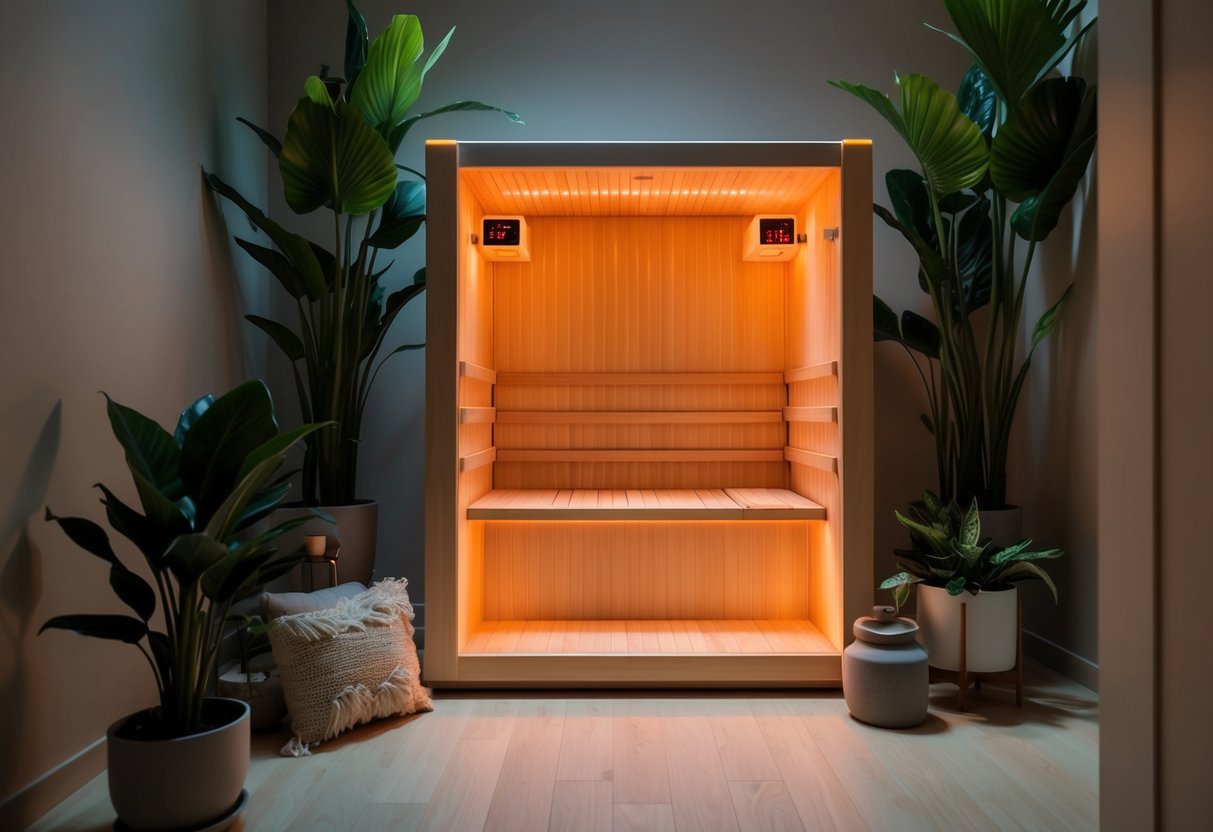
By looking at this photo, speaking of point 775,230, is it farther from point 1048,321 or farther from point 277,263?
point 277,263

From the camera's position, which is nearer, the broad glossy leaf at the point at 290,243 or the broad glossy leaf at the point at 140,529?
the broad glossy leaf at the point at 140,529

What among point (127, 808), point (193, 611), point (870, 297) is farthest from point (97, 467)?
point (870, 297)

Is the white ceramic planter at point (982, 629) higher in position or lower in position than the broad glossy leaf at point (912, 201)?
lower

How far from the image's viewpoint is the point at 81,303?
2350 mm

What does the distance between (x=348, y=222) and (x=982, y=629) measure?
264 cm

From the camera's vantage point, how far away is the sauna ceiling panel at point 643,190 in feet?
10.3

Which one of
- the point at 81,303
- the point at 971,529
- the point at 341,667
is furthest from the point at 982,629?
the point at 81,303

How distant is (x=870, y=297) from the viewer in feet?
9.93

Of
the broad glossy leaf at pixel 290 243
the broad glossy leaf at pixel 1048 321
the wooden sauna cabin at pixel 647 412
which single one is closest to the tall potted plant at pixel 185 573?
the wooden sauna cabin at pixel 647 412

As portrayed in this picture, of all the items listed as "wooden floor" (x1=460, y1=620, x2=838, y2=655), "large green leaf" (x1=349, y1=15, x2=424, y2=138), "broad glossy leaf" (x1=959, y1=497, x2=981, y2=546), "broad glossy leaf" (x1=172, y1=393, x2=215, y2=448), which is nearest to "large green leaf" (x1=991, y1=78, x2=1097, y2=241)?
"broad glossy leaf" (x1=959, y1=497, x2=981, y2=546)

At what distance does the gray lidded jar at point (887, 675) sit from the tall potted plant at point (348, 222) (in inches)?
69.4

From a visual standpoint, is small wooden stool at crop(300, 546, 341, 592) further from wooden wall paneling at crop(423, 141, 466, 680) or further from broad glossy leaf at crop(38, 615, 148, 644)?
broad glossy leaf at crop(38, 615, 148, 644)

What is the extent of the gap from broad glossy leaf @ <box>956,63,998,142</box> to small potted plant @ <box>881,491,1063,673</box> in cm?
147

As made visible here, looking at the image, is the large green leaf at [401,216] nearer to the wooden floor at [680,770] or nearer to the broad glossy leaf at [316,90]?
the broad glossy leaf at [316,90]
